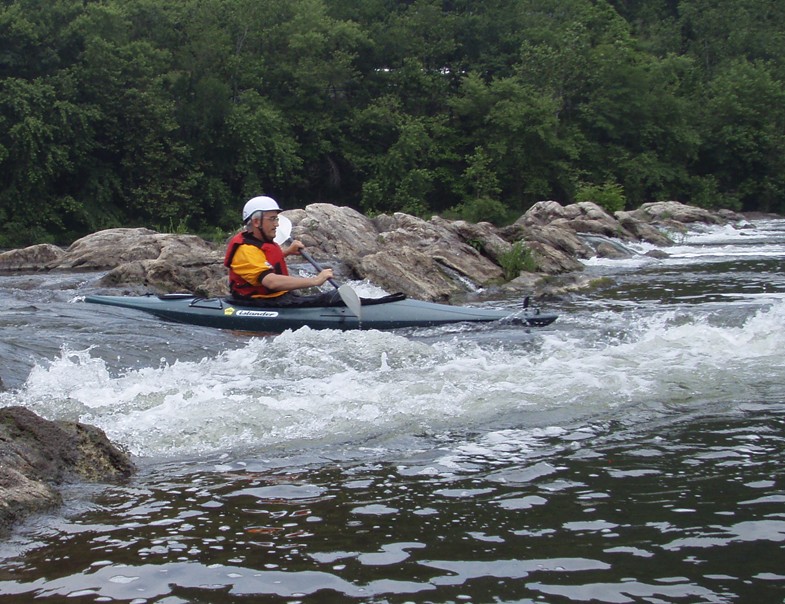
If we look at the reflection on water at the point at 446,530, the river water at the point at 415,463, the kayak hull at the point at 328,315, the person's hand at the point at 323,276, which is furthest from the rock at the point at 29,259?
the reflection on water at the point at 446,530

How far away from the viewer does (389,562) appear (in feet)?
9.92

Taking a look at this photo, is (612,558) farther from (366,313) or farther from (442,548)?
(366,313)

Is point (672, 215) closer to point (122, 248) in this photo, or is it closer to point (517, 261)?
point (517, 261)

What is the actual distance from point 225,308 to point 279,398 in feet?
9.65

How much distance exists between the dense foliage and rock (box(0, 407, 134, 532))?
2071cm

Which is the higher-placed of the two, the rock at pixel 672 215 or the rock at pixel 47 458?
the rock at pixel 672 215

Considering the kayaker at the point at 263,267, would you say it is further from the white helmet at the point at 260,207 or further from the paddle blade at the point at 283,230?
the paddle blade at the point at 283,230

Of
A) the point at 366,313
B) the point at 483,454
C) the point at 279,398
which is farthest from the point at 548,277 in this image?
the point at 483,454

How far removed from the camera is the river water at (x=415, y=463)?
2910 mm

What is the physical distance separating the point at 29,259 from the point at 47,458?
1164 cm

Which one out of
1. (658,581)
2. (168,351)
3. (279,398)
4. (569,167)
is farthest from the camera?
(569,167)

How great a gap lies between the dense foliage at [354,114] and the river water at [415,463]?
18.1 m

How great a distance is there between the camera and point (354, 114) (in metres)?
35.0

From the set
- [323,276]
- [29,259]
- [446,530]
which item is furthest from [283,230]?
[29,259]
